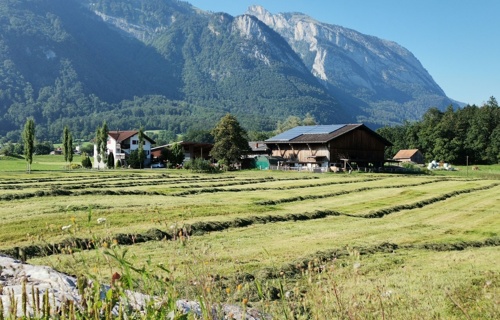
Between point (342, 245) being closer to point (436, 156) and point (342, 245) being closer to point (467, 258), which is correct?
point (467, 258)

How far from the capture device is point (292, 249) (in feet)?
51.3

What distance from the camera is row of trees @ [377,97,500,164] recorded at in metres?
120

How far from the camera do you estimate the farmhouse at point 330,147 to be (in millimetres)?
86125

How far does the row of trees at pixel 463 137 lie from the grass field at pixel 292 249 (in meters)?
92.5

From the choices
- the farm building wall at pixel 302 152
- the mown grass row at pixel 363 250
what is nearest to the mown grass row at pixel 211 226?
the mown grass row at pixel 363 250

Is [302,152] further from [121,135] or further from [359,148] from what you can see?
[121,135]

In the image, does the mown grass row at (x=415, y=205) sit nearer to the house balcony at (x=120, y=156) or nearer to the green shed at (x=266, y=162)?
the green shed at (x=266, y=162)

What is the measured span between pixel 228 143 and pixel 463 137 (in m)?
72.6

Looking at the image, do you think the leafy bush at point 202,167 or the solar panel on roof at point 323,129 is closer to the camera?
the leafy bush at point 202,167

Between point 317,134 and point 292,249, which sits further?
point 317,134

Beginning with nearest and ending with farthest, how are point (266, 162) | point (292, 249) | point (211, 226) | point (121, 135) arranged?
point (292, 249)
point (211, 226)
point (266, 162)
point (121, 135)

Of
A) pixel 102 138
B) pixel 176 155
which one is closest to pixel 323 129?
pixel 176 155

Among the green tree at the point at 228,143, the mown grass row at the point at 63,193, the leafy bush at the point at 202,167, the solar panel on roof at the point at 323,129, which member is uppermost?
the solar panel on roof at the point at 323,129

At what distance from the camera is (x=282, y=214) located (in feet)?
80.3
